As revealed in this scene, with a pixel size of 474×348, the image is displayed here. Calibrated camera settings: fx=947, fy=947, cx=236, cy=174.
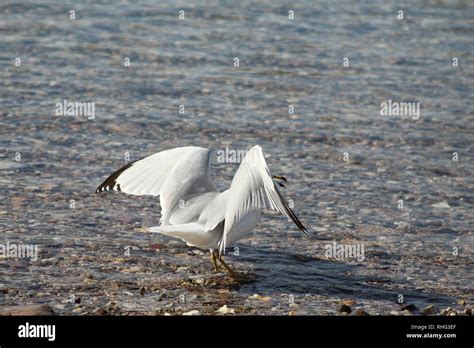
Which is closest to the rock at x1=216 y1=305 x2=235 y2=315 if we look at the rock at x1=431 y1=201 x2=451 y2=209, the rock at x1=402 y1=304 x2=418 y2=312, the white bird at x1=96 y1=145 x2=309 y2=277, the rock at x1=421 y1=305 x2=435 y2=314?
the white bird at x1=96 y1=145 x2=309 y2=277

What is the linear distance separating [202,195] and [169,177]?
0.46 m

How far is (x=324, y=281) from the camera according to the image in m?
8.98

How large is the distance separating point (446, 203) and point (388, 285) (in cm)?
262

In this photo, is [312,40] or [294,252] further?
[312,40]

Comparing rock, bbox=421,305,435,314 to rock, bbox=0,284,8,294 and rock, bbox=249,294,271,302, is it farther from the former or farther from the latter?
rock, bbox=0,284,8,294

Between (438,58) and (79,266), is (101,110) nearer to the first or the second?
(79,266)

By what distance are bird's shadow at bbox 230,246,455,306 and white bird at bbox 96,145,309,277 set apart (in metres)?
0.38

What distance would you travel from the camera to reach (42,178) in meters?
11.3

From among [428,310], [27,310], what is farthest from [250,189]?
[27,310]

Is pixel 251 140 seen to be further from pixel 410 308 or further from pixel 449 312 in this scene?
pixel 449 312

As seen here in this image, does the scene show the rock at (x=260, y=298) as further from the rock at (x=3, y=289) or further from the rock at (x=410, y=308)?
the rock at (x=3, y=289)

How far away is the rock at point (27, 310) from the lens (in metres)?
7.52

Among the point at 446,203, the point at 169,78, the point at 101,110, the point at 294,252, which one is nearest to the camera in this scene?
the point at 294,252
